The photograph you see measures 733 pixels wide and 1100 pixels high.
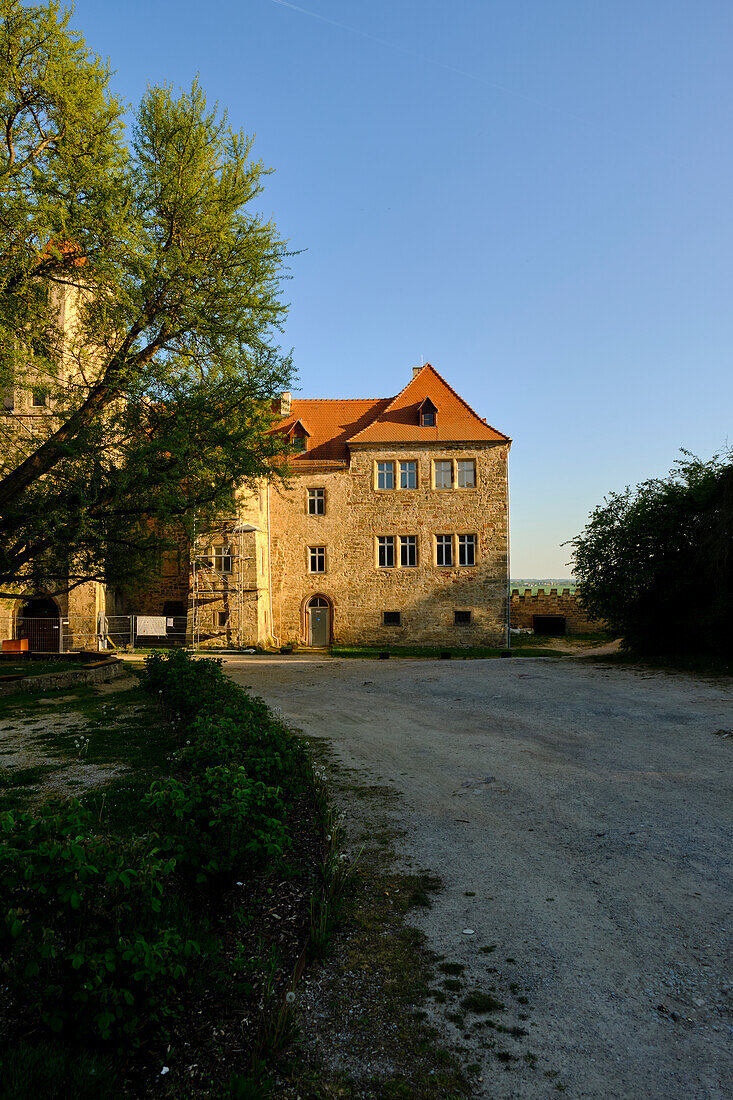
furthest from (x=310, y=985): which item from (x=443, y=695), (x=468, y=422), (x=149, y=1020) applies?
(x=468, y=422)

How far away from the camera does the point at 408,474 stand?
30.0 metres

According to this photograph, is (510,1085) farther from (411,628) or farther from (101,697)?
(411,628)

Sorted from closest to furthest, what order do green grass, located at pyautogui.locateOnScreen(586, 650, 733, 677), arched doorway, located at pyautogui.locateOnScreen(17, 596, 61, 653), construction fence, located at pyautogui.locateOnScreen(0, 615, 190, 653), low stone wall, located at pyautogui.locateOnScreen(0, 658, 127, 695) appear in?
low stone wall, located at pyautogui.locateOnScreen(0, 658, 127, 695), green grass, located at pyautogui.locateOnScreen(586, 650, 733, 677), construction fence, located at pyautogui.locateOnScreen(0, 615, 190, 653), arched doorway, located at pyautogui.locateOnScreen(17, 596, 61, 653)

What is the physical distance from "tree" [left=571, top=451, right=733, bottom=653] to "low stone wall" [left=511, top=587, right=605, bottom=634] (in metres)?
14.7

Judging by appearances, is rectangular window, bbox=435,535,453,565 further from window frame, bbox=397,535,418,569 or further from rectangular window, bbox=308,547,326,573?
rectangular window, bbox=308,547,326,573

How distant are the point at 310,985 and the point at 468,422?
28532 mm

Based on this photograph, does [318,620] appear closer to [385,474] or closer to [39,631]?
[385,474]

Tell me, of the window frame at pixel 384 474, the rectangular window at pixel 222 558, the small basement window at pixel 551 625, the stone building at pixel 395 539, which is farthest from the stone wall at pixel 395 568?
the small basement window at pixel 551 625

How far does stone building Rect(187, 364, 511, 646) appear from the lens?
2944 cm

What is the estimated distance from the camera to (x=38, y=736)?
970cm

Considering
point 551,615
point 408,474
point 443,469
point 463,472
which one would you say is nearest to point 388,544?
point 408,474

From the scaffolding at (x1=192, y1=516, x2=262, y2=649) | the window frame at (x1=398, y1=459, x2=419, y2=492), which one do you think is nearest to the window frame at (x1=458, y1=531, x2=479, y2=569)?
the window frame at (x1=398, y1=459, x2=419, y2=492)

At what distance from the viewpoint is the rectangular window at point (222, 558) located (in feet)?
89.5

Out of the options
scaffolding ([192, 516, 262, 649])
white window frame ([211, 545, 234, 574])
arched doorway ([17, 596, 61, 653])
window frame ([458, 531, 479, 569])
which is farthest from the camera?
window frame ([458, 531, 479, 569])
